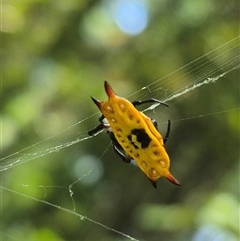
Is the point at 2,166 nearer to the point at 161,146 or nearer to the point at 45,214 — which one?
the point at 161,146

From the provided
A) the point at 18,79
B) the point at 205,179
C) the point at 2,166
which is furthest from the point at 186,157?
the point at 2,166

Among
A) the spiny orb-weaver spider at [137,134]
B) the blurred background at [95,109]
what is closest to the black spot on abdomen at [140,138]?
the spiny orb-weaver spider at [137,134]

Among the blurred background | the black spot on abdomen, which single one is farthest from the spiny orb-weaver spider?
the blurred background

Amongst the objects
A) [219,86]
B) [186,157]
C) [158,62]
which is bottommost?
[186,157]

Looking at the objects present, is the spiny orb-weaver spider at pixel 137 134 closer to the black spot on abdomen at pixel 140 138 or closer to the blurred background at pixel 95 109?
the black spot on abdomen at pixel 140 138

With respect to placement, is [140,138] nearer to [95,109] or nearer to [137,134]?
[137,134]

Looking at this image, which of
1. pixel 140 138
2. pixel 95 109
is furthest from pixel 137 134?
pixel 95 109
